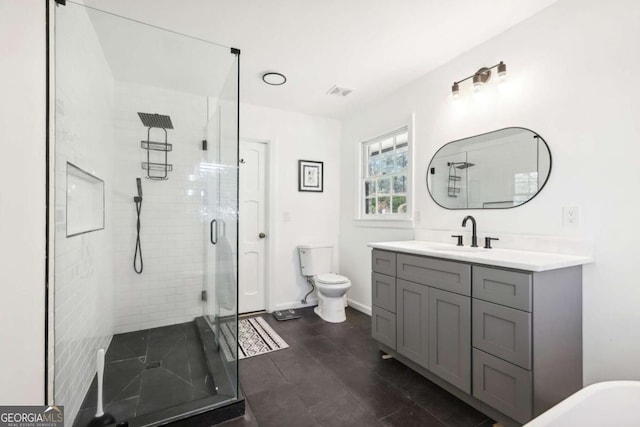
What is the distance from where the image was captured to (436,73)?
8.14 feet

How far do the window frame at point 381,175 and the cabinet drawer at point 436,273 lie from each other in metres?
0.79

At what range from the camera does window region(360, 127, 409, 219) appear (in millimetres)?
2920

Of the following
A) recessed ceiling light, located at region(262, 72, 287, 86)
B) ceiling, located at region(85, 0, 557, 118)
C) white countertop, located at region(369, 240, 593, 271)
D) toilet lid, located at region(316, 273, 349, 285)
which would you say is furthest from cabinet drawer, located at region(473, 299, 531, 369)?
recessed ceiling light, located at region(262, 72, 287, 86)

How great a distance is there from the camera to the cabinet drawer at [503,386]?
4.51 feet

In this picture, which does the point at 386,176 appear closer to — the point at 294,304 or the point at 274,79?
the point at 274,79

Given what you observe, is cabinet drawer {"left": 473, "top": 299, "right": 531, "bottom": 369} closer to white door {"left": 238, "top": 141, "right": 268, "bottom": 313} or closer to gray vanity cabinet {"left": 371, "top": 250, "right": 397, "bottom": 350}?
gray vanity cabinet {"left": 371, "top": 250, "right": 397, "bottom": 350}

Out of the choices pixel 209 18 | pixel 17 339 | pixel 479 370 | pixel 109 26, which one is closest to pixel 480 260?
pixel 479 370

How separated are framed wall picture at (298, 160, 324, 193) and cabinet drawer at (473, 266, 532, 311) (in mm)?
2286

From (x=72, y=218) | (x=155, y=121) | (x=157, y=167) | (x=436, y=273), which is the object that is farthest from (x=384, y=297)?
(x=155, y=121)

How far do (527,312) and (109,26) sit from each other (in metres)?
2.96

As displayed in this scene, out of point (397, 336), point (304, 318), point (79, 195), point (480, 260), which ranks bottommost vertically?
point (304, 318)

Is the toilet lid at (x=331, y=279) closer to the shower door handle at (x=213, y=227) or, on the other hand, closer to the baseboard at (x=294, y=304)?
the baseboard at (x=294, y=304)

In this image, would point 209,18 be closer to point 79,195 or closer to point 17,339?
point 79,195

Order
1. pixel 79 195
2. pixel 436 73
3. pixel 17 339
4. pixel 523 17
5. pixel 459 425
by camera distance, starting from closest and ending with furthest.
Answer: pixel 17 339 → pixel 459 425 → pixel 79 195 → pixel 523 17 → pixel 436 73
